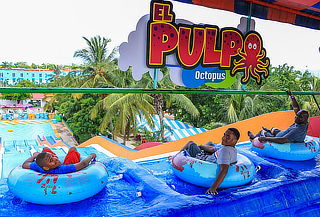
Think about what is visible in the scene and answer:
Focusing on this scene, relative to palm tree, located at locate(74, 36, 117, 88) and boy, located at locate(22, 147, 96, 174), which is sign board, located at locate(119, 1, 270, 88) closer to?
boy, located at locate(22, 147, 96, 174)

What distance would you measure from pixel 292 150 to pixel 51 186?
257 centimetres

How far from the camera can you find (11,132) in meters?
21.9

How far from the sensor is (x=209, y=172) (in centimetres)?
236

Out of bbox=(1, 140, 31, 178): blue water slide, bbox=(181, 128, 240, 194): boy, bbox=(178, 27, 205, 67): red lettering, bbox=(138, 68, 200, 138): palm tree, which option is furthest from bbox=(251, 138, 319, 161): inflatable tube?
bbox=(1, 140, 31, 178): blue water slide

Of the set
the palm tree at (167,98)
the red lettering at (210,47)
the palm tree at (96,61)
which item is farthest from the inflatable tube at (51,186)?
the palm tree at (96,61)

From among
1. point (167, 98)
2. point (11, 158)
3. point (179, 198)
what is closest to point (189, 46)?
point (179, 198)

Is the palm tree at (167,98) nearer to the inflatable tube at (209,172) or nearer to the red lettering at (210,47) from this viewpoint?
the red lettering at (210,47)

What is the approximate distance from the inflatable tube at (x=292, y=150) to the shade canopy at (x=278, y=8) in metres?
1.49

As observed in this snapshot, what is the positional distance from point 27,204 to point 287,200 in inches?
82.4

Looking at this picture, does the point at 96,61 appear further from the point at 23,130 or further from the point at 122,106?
the point at 23,130

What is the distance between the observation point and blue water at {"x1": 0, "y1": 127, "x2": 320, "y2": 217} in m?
1.93

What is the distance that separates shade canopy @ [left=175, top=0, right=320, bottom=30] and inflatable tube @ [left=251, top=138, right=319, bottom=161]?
1493mm

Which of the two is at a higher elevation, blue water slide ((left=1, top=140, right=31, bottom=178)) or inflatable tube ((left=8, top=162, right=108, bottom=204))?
inflatable tube ((left=8, top=162, right=108, bottom=204))

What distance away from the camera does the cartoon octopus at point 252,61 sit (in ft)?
9.97
